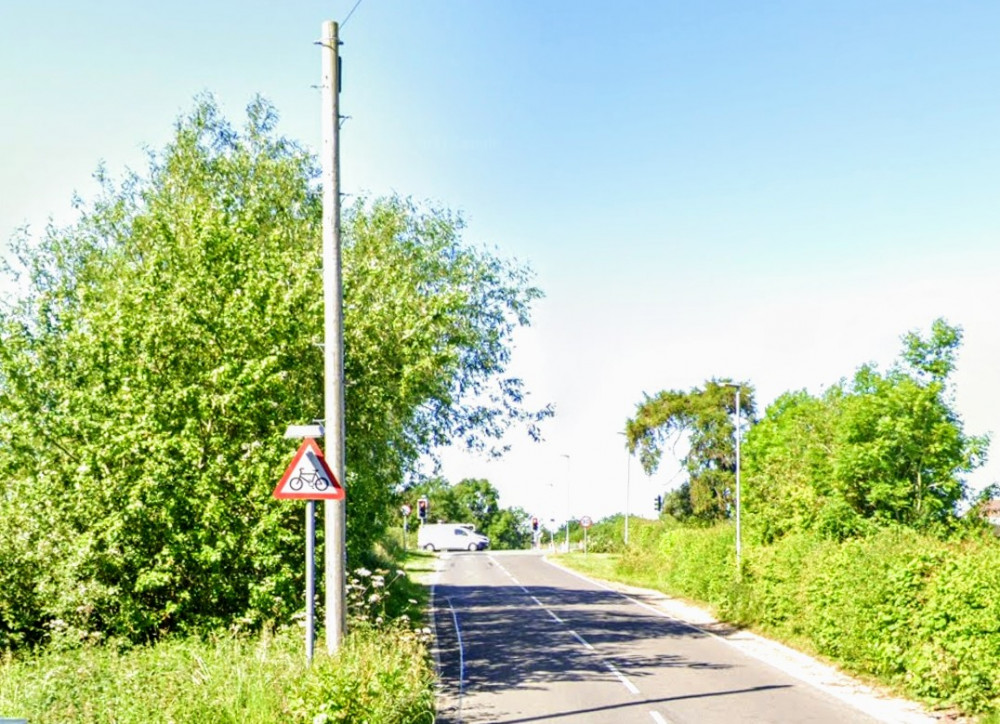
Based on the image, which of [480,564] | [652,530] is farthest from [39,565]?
[480,564]

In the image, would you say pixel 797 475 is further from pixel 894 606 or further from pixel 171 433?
pixel 171 433

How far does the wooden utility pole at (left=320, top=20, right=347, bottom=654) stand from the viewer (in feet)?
42.9

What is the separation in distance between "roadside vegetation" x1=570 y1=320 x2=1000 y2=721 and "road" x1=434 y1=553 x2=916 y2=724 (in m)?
1.37

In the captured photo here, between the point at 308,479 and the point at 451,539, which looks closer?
the point at 308,479

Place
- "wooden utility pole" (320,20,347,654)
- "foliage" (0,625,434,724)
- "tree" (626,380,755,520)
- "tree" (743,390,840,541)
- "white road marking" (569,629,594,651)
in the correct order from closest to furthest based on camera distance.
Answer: "foliage" (0,625,434,724) → "wooden utility pole" (320,20,347,654) → "white road marking" (569,629,594,651) → "tree" (743,390,840,541) → "tree" (626,380,755,520)

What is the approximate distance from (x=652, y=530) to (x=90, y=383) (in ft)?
126

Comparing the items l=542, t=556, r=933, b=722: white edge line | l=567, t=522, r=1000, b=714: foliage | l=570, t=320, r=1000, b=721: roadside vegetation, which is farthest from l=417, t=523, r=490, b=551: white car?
l=567, t=522, r=1000, b=714: foliage

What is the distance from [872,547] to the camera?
19016 millimetres

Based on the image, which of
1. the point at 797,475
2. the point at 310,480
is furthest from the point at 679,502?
the point at 310,480

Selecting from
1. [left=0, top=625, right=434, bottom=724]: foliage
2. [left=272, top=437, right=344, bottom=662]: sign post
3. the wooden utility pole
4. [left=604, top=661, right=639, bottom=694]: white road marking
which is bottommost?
[left=604, top=661, right=639, bottom=694]: white road marking

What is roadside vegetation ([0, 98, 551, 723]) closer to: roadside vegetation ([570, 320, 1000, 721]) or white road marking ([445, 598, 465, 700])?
white road marking ([445, 598, 465, 700])

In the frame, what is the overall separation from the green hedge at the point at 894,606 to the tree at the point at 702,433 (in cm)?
3634

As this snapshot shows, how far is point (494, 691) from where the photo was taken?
18.0 metres

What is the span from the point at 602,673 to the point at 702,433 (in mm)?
46847
